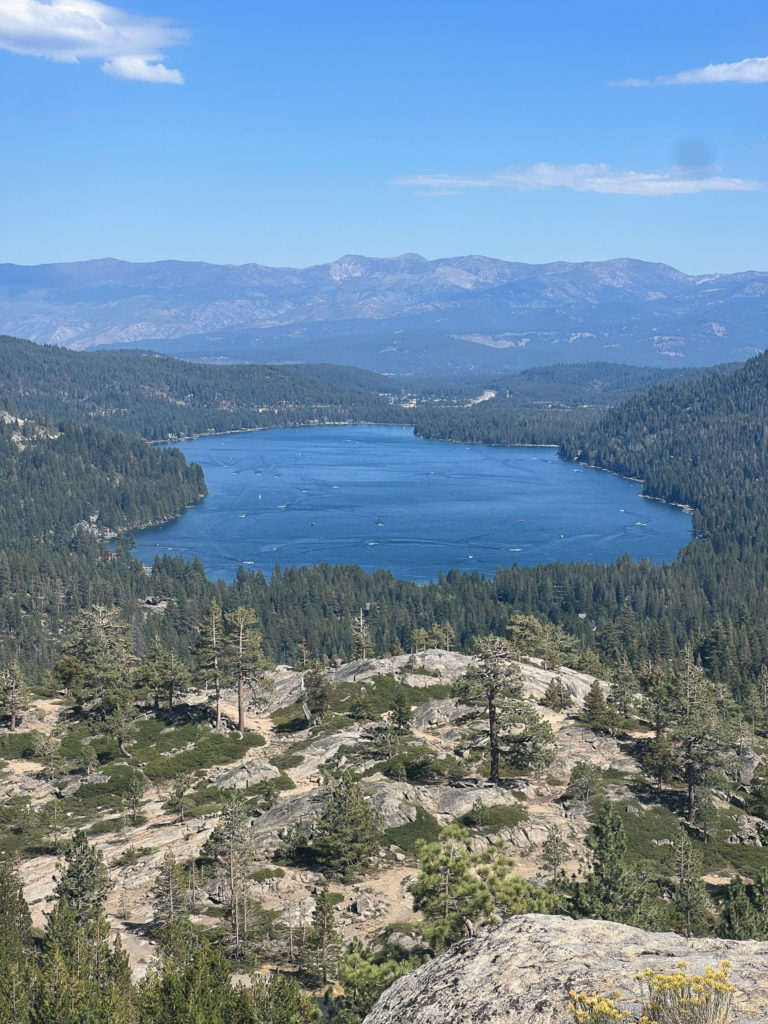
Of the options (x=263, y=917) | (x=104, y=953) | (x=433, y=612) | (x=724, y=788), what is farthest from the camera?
(x=433, y=612)

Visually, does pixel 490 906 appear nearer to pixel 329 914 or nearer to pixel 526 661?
pixel 329 914

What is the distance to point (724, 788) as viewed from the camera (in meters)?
70.2

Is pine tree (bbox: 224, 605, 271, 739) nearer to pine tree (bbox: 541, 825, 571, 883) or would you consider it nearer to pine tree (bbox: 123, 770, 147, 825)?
pine tree (bbox: 123, 770, 147, 825)

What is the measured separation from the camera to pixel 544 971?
64.8 feet

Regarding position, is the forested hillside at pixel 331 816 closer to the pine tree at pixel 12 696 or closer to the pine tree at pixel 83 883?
the pine tree at pixel 83 883

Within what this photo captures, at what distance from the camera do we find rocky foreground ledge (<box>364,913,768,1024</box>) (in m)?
18.5

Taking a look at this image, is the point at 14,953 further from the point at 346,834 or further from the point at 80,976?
the point at 346,834

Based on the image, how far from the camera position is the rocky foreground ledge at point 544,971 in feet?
60.6

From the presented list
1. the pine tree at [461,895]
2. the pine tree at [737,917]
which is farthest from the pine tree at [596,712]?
the pine tree at [461,895]

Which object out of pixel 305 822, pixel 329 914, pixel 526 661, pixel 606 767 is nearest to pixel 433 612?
pixel 526 661

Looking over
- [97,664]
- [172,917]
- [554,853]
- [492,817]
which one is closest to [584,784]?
[492,817]

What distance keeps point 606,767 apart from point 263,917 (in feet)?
118

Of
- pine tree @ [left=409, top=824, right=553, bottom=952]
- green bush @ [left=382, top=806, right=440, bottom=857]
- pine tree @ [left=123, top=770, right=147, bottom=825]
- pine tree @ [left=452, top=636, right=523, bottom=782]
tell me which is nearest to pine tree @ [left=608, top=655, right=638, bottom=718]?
pine tree @ [left=452, top=636, right=523, bottom=782]

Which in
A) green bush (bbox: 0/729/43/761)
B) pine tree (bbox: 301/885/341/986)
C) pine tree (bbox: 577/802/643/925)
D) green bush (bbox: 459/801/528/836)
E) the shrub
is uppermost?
the shrub
